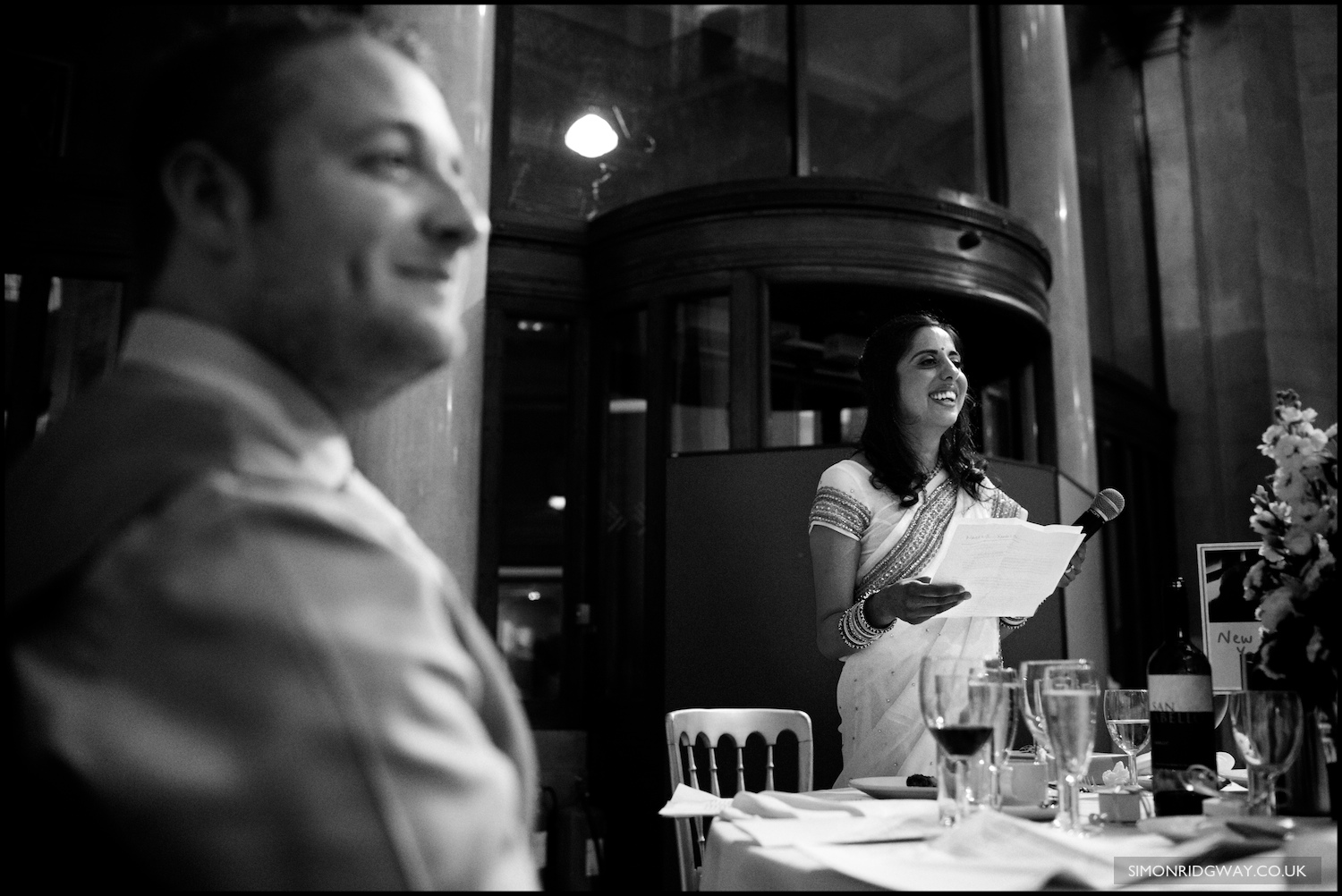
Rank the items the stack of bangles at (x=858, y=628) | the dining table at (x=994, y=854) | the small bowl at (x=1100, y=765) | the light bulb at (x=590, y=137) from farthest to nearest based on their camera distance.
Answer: the light bulb at (x=590, y=137)
the stack of bangles at (x=858, y=628)
the small bowl at (x=1100, y=765)
the dining table at (x=994, y=854)

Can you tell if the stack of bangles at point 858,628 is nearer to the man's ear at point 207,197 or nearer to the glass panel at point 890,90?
the man's ear at point 207,197

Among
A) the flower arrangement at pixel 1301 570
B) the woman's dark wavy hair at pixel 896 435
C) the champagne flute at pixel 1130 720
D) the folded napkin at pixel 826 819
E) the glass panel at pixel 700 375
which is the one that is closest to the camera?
the folded napkin at pixel 826 819

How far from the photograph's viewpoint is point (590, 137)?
20.8 ft

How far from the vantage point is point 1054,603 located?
14.3ft

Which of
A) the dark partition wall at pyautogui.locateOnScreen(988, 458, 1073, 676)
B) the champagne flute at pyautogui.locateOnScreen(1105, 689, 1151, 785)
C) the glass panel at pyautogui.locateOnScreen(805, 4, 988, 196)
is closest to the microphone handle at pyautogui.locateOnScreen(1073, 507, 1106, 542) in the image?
the champagne flute at pyautogui.locateOnScreen(1105, 689, 1151, 785)

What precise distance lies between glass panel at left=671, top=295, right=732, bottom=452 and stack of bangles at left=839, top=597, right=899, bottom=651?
8.81 feet

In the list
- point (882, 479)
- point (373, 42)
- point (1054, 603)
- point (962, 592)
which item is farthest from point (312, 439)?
point (1054, 603)

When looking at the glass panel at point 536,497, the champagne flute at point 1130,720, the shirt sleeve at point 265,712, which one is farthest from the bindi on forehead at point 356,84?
the glass panel at point 536,497

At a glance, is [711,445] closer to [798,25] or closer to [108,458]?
[798,25]

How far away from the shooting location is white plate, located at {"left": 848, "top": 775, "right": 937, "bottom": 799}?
5.45ft

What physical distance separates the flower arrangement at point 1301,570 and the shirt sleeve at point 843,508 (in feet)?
3.27

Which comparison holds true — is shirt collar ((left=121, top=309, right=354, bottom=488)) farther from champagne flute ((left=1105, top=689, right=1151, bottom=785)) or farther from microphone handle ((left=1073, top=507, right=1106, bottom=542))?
microphone handle ((left=1073, top=507, right=1106, bottom=542))

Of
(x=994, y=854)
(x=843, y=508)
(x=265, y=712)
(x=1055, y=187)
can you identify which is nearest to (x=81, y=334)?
(x=843, y=508)

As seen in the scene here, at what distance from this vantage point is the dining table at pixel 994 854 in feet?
3.57
